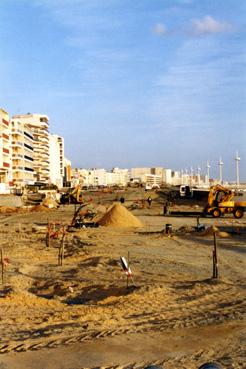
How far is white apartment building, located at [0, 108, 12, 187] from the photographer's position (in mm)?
88781

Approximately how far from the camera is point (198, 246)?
73.7ft

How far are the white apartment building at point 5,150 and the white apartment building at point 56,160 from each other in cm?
5891

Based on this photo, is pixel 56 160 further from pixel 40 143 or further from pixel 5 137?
pixel 5 137

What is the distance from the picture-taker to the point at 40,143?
141 metres

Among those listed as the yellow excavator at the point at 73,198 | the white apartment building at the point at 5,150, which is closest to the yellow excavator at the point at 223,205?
the yellow excavator at the point at 73,198

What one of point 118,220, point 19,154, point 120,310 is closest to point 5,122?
point 19,154

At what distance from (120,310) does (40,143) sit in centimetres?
13339

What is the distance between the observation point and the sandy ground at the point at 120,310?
821cm

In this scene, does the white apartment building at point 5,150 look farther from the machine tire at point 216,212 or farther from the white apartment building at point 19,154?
the machine tire at point 216,212

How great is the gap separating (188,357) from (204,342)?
852mm

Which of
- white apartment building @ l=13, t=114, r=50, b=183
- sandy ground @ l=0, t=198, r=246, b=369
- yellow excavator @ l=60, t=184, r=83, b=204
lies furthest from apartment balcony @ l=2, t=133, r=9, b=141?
sandy ground @ l=0, t=198, r=246, b=369

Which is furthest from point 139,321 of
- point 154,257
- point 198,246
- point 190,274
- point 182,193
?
point 182,193

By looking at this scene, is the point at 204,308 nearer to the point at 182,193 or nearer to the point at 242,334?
the point at 242,334

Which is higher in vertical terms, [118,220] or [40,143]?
[40,143]
